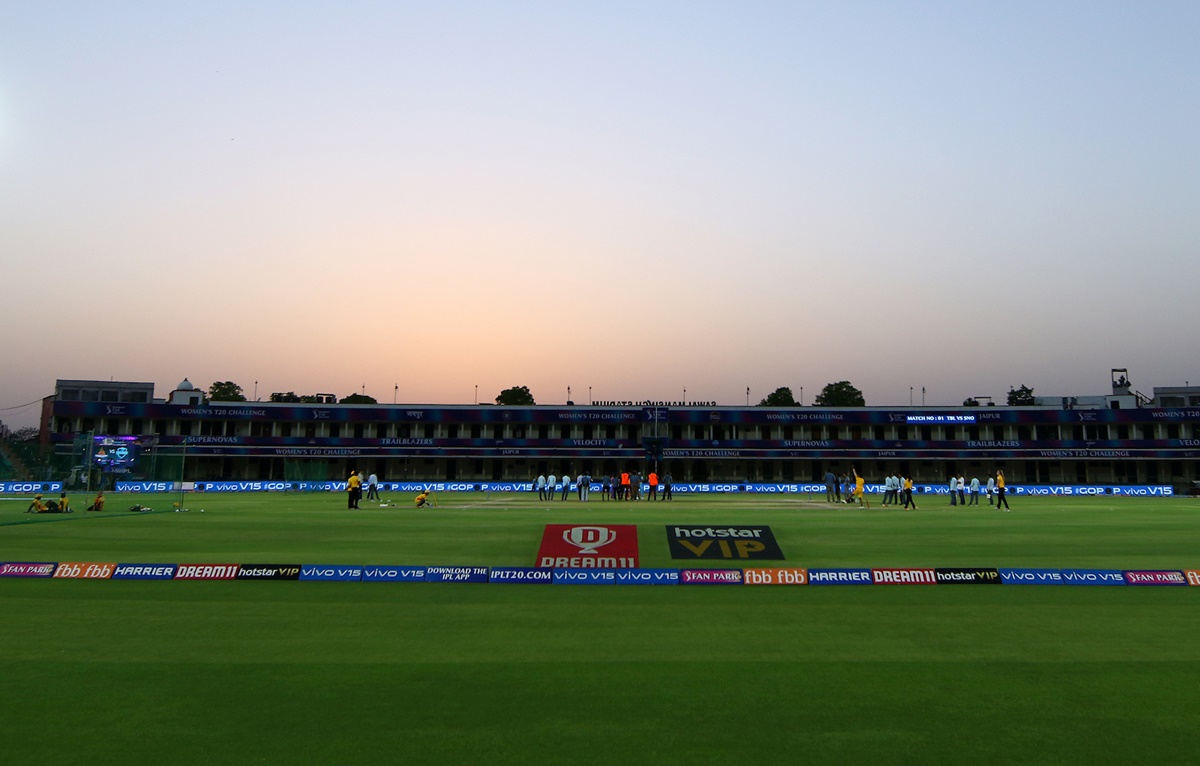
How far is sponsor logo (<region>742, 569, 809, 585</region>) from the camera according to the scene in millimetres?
17120

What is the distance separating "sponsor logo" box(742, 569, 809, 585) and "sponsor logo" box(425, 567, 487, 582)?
598cm

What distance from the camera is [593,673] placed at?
32.8ft

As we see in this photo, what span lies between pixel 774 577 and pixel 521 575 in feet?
18.9

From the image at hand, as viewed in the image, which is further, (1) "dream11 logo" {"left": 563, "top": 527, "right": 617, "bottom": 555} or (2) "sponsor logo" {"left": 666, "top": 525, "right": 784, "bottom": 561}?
(2) "sponsor logo" {"left": 666, "top": 525, "right": 784, "bottom": 561}

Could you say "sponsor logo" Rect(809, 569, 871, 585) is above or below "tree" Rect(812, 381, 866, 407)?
below

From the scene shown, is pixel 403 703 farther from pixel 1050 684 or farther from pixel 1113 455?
pixel 1113 455

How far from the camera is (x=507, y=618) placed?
13.4 metres

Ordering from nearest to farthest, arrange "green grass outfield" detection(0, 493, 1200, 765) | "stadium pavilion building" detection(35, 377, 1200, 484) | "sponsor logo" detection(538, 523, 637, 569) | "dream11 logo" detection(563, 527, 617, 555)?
"green grass outfield" detection(0, 493, 1200, 765) → "sponsor logo" detection(538, 523, 637, 569) → "dream11 logo" detection(563, 527, 617, 555) → "stadium pavilion building" detection(35, 377, 1200, 484)

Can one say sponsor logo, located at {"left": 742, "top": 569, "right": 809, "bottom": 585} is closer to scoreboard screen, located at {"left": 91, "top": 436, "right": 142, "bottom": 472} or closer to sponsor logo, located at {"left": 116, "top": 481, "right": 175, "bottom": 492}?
sponsor logo, located at {"left": 116, "top": 481, "right": 175, "bottom": 492}

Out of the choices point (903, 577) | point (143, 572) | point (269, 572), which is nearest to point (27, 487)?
point (143, 572)

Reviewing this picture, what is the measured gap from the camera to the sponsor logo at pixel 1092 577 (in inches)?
663

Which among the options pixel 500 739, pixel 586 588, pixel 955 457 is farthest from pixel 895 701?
pixel 955 457

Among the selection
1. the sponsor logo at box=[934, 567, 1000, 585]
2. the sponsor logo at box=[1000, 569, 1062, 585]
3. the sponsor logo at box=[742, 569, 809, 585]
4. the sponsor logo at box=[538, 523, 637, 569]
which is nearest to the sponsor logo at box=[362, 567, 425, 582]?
the sponsor logo at box=[538, 523, 637, 569]

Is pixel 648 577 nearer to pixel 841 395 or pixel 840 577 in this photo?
pixel 840 577
